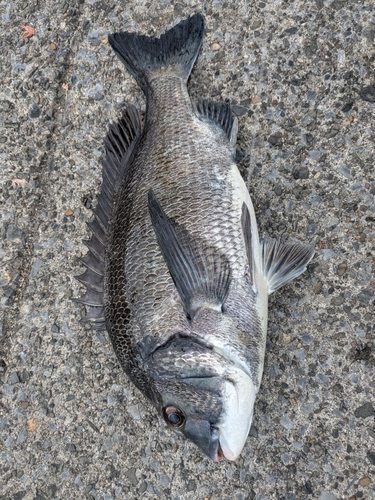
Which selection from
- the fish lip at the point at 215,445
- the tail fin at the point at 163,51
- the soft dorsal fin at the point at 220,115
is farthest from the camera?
the tail fin at the point at 163,51

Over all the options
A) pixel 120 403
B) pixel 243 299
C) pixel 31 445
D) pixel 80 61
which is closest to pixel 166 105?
pixel 80 61

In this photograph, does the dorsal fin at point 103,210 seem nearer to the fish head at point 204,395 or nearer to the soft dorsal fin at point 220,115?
the soft dorsal fin at point 220,115

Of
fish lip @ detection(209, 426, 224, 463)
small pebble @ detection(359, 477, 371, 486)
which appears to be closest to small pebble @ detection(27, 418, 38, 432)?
fish lip @ detection(209, 426, 224, 463)

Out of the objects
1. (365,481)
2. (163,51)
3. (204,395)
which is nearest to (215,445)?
(204,395)

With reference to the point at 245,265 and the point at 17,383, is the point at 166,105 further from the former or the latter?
the point at 17,383

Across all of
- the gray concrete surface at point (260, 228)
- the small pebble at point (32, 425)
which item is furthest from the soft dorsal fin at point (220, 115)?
the small pebble at point (32, 425)

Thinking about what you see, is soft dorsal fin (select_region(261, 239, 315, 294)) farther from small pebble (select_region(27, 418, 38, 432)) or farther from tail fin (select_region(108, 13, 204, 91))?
small pebble (select_region(27, 418, 38, 432))
